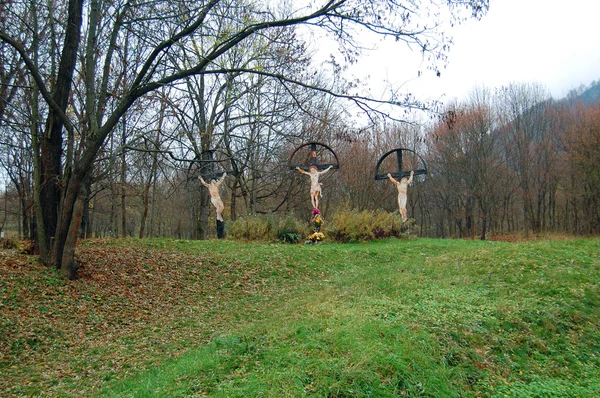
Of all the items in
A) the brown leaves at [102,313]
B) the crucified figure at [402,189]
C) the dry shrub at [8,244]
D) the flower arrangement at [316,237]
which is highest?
the crucified figure at [402,189]

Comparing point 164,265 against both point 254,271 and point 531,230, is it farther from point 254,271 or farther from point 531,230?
point 531,230

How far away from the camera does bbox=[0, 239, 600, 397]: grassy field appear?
362 centimetres

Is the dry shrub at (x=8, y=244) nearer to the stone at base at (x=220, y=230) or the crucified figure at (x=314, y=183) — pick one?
the stone at base at (x=220, y=230)

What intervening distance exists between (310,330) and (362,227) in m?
11.2

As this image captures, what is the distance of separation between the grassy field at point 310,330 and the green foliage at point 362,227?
5798 mm

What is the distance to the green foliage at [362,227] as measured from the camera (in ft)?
50.8

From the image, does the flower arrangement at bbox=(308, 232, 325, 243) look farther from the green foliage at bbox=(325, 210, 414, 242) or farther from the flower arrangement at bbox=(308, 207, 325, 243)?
the green foliage at bbox=(325, 210, 414, 242)

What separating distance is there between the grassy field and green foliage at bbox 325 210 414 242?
5798mm

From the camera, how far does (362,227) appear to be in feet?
50.7

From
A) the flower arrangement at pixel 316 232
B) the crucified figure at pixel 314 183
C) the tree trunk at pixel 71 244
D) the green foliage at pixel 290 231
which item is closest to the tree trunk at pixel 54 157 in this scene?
the tree trunk at pixel 71 244

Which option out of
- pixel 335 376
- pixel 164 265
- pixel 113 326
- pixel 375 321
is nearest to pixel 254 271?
pixel 164 265

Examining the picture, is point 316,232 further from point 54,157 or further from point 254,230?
point 54,157

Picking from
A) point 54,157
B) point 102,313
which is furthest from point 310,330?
point 54,157

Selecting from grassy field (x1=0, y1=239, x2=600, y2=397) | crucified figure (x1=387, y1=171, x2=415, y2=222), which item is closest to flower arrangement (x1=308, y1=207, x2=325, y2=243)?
crucified figure (x1=387, y1=171, x2=415, y2=222)
